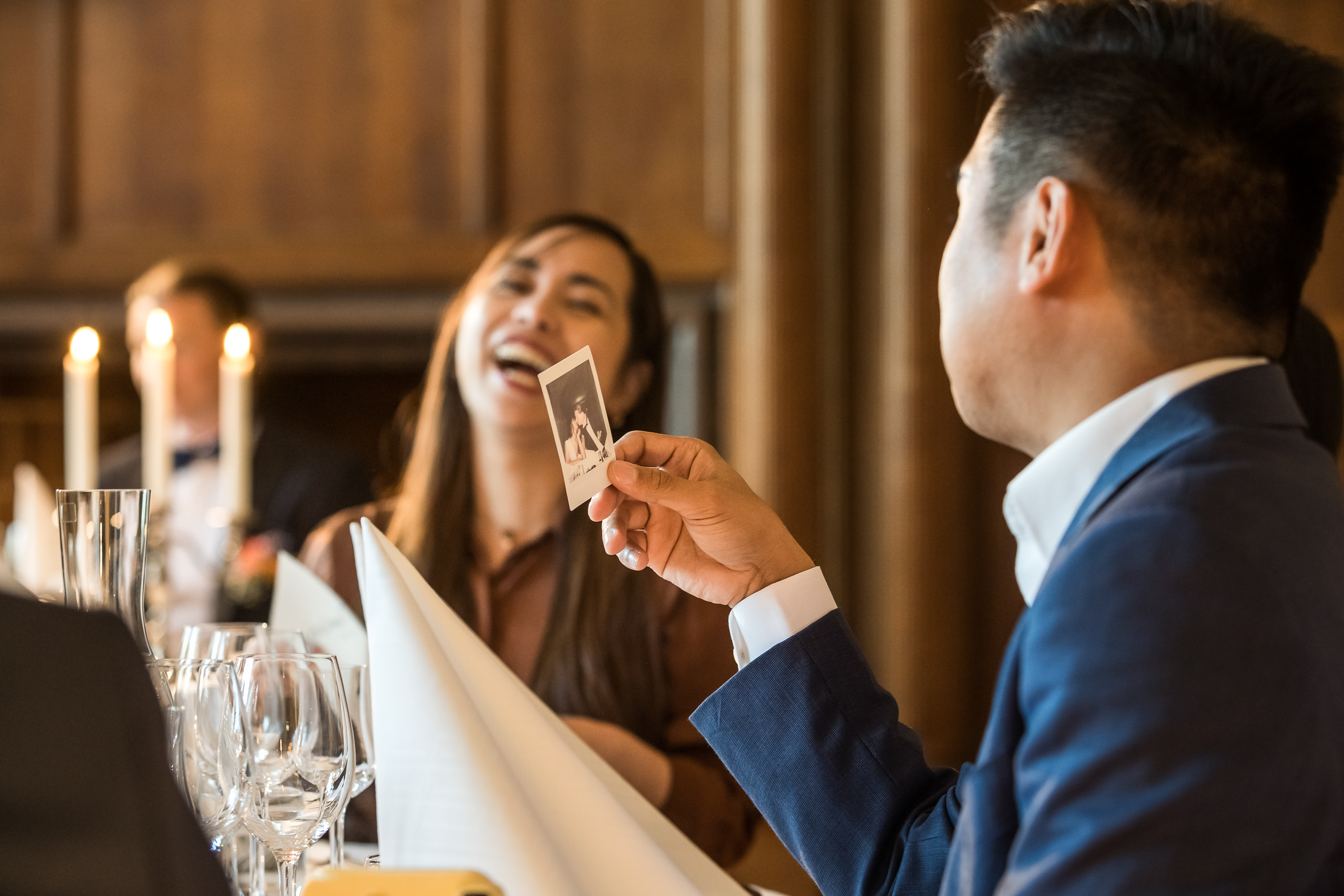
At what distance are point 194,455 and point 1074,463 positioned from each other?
2.48 meters

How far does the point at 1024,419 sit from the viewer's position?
820mm

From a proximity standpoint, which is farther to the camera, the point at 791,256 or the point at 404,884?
the point at 791,256

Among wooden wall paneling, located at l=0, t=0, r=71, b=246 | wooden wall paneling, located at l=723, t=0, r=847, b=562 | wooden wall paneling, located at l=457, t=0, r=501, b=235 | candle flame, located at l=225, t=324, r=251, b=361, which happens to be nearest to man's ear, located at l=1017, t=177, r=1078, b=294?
candle flame, located at l=225, t=324, r=251, b=361

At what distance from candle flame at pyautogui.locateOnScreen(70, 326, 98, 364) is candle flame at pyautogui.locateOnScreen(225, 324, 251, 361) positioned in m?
0.18

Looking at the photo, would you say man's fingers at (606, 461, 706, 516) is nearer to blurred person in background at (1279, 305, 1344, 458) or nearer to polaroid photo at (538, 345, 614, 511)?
polaroid photo at (538, 345, 614, 511)

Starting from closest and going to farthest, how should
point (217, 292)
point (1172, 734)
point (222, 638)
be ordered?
1. point (1172, 734)
2. point (222, 638)
3. point (217, 292)

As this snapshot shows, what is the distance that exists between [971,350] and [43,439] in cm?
339

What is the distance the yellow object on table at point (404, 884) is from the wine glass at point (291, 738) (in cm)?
28

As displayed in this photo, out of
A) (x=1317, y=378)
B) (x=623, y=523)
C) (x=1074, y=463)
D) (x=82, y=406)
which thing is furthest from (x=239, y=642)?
(x=1317, y=378)

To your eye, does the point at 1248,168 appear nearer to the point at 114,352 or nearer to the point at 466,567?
the point at 466,567

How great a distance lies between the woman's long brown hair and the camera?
147cm

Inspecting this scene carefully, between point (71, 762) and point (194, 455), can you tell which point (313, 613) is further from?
point (194, 455)

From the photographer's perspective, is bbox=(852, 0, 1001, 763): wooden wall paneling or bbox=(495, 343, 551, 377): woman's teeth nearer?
bbox=(495, 343, 551, 377): woman's teeth

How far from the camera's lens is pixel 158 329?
5.93 ft
